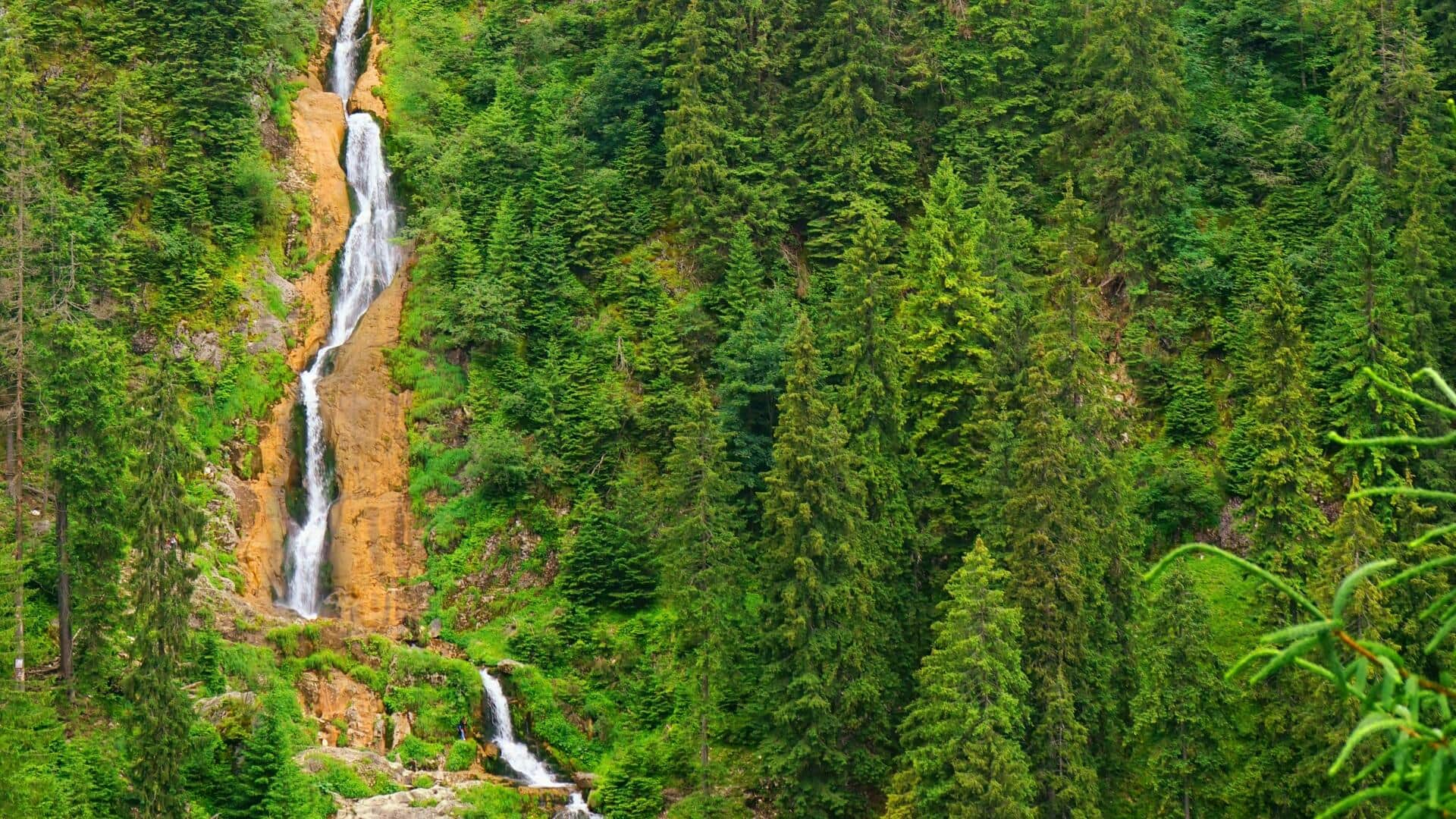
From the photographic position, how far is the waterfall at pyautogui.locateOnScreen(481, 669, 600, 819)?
36.1m

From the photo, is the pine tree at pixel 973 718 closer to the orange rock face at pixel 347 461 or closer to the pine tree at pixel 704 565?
the pine tree at pixel 704 565

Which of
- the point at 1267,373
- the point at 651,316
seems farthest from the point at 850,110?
the point at 1267,373

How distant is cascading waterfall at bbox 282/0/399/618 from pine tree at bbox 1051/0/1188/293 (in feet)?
84.8

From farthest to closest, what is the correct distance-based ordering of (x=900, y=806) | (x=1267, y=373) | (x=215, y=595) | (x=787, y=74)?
(x=787, y=74), (x=215, y=595), (x=1267, y=373), (x=900, y=806)

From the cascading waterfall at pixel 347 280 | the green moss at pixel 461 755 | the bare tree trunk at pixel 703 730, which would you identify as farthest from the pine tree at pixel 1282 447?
the cascading waterfall at pixel 347 280

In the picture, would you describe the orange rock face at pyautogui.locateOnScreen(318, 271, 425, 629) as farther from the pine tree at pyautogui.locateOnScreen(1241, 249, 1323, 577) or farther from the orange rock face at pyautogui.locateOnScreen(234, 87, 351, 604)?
the pine tree at pyautogui.locateOnScreen(1241, 249, 1323, 577)

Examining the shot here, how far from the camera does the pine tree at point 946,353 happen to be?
36812 millimetres

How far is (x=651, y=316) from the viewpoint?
46219 mm

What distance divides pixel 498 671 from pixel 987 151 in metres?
25.5

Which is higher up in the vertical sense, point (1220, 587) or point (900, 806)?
point (1220, 587)

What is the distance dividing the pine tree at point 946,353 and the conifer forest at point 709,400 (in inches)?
6.4

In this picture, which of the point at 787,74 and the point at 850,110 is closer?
the point at 850,110

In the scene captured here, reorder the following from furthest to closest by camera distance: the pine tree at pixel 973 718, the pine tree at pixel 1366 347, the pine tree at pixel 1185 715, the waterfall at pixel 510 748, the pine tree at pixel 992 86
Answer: the pine tree at pixel 992 86, the pine tree at pixel 1366 347, the waterfall at pixel 510 748, the pine tree at pixel 1185 715, the pine tree at pixel 973 718

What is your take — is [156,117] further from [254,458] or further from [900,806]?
[900,806]
